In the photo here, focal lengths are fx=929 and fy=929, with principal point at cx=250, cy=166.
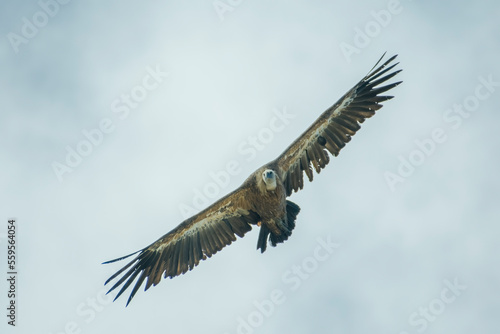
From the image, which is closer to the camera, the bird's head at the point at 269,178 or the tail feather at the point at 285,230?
the bird's head at the point at 269,178

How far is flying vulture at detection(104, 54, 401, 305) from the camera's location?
58.4 feet

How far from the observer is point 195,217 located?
18.4 meters

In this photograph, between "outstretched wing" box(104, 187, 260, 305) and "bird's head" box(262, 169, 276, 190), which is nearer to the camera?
"bird's head" box(262, 169, 276, 190)

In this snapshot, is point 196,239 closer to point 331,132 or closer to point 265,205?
point 265,205

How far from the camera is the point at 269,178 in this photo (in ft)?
56.6

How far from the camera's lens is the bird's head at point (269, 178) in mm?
17281

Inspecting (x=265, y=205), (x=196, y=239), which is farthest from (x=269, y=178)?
(x=196, y=239)

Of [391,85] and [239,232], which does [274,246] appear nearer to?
[239,232]

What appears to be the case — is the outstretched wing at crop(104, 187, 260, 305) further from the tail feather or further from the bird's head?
the bird's head

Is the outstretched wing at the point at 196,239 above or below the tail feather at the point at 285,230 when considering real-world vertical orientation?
above

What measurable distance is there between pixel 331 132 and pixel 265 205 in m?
1.94

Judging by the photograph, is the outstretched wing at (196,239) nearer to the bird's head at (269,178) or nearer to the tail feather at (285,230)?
the tail feather at (285,230)

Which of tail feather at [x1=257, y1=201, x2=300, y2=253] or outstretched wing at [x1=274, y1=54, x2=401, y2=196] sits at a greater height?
outstretched wing at [x1=274, y1=54, x2=401, y2=196]

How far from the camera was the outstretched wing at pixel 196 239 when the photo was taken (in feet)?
60.3
